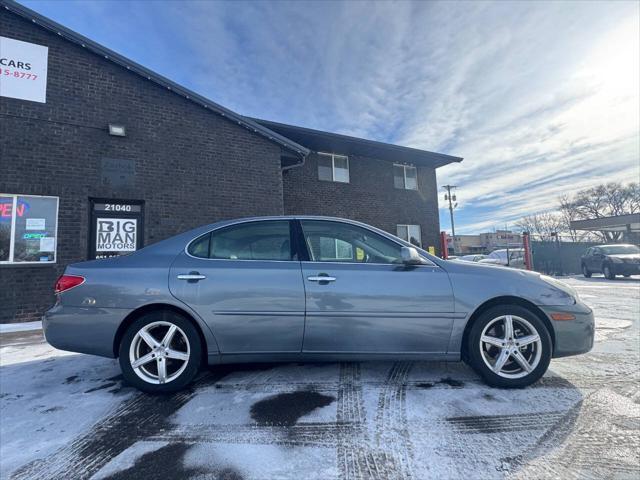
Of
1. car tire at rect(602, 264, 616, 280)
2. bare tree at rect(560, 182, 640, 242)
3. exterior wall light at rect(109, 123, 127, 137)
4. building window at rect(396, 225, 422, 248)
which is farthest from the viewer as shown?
bare tree at rect(560, 182, 640, 242)

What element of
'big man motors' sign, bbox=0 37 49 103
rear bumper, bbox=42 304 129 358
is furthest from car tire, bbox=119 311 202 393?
'big man motors' sign, bbox=0 37 49 103

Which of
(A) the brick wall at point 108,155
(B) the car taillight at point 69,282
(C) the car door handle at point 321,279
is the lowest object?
(C) the car door handle at point 321,279

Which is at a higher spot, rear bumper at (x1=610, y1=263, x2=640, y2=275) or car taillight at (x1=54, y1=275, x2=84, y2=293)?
car taillight at (x1=54, y1=275, x2=84, y2=293)

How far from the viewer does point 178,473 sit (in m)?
1.72

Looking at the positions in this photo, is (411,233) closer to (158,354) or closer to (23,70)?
(158,354)

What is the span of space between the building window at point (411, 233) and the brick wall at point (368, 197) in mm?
188

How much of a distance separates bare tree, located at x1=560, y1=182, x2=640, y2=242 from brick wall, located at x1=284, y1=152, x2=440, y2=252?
34.3 metres

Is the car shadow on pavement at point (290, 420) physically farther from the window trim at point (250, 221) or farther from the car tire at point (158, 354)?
the window trim at point (250, 221)

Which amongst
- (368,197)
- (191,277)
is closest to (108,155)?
(191,277)

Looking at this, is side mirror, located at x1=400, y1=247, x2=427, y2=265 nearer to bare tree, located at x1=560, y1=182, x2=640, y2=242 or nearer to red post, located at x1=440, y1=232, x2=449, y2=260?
red post, located at x1=440, y1=232, x2=449, y2=260

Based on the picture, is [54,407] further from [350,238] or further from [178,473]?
[350,238]

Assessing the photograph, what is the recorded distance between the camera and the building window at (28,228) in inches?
239

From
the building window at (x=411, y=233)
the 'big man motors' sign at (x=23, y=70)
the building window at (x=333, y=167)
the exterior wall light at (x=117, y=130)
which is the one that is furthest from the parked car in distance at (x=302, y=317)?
the building window at (x=411, y=233)

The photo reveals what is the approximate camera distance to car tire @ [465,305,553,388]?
2.67 m
